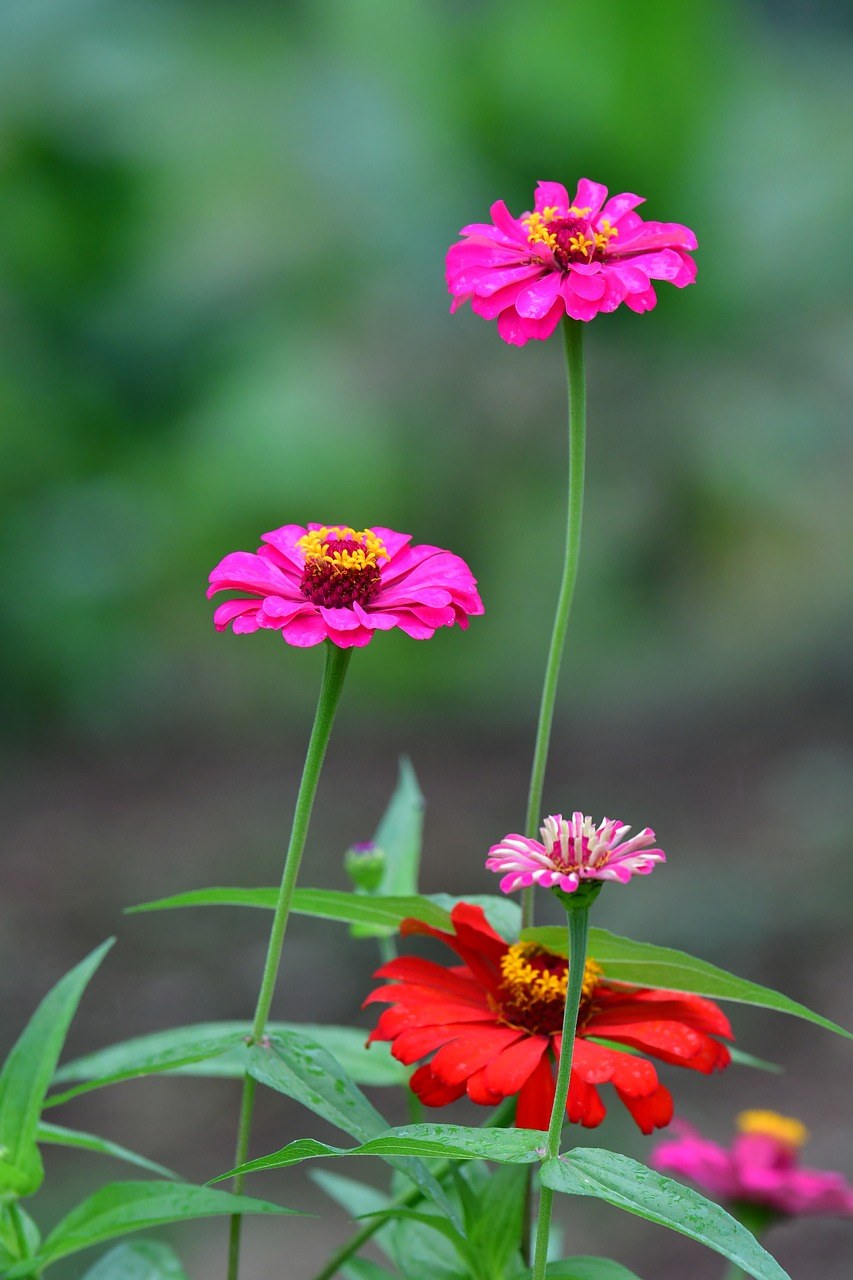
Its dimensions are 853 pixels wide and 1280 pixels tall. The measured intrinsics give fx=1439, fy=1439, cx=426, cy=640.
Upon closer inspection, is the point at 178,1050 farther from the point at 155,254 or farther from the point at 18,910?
the point at 155,254

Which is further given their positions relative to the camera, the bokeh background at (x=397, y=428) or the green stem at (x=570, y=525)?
the bokeh background at (x=397, y=428)

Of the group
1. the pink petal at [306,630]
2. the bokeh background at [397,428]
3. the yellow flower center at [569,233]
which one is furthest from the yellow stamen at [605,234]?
the bokeh background at [397,428]

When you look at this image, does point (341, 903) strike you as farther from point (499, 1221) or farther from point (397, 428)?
point (397, 428)

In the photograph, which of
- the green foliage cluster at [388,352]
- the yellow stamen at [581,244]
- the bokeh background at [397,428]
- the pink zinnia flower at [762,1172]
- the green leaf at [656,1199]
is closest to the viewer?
the green leaf at [656,1199]

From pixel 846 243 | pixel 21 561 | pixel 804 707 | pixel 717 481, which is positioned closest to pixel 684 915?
pixel 804 707

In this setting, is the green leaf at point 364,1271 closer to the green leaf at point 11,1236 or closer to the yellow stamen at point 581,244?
the green leaf at point 11,1236

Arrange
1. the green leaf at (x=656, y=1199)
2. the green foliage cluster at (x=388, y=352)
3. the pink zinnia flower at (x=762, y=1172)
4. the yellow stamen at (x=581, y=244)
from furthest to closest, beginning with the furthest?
1. the green foliage cluster at (x=388, y=352)
2. the pink zinnia flower at (x=762, y=1172)
3. the yellow stamen at (x=581, y=244)
4. the green leaf at (x=656, y=1199)

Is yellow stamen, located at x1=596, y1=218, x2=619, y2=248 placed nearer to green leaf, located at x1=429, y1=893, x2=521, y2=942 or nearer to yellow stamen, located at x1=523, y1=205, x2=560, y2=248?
yellow stamen, located at x1=523, y1=205, x2=560, y2=248
